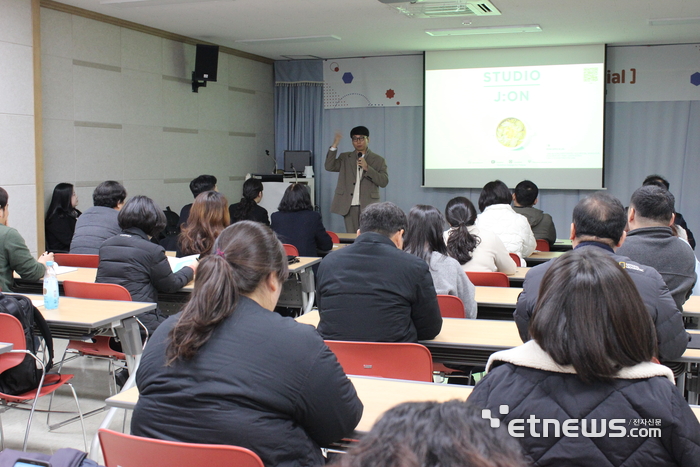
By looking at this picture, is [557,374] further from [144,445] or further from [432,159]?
[432,159]

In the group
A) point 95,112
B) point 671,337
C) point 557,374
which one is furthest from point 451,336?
point 95,112

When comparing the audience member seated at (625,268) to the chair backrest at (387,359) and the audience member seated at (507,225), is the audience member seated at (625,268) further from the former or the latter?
the audience member seated at (507,225)

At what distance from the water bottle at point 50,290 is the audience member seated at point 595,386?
2.47 meters

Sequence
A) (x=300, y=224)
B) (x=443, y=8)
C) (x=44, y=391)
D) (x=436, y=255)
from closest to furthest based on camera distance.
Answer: (x=44, y=391), (x=436, y=255), (x=300, y=224), (x=443, y=8)

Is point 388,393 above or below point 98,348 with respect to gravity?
above

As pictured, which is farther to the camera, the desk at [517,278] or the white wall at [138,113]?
the white wall at [138,113]

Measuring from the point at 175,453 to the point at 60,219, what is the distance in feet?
16.0

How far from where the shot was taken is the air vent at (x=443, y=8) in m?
5.38

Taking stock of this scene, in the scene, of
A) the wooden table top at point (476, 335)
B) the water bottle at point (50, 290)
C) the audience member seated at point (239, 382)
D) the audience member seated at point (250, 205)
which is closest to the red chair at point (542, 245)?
the audience member seated at point (250, 205)

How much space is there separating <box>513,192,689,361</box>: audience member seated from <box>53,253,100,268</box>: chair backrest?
310cm

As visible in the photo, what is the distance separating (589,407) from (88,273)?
3.62 metres

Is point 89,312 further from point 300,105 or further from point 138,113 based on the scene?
point 300,105

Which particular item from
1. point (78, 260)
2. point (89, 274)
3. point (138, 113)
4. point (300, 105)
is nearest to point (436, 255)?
point (89, 274)

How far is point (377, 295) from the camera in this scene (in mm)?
2486
